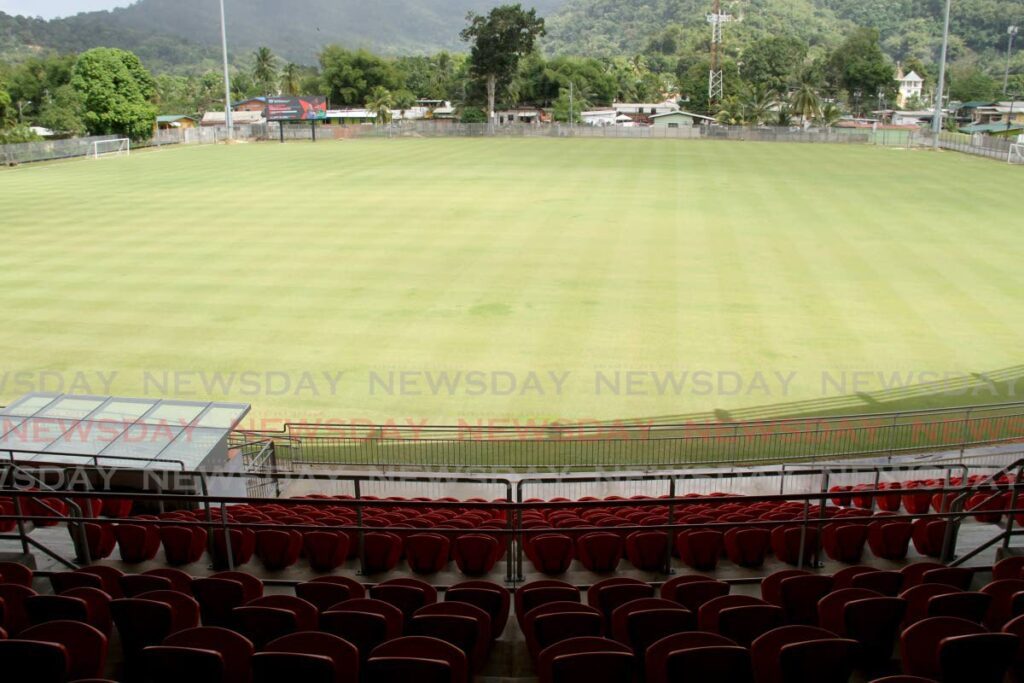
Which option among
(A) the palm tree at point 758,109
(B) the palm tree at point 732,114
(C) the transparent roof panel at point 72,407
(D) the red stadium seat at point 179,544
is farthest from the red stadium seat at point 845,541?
(A) the palm tree at point 758,109

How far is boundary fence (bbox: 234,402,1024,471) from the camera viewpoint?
15547 mm

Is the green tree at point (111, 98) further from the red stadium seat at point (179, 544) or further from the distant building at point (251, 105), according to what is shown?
the red stadium seat at point (179, 544)

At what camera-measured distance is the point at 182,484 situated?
11508mm

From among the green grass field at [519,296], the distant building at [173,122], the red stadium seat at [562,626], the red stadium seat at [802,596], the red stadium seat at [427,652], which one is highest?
the distant building at [173,122]

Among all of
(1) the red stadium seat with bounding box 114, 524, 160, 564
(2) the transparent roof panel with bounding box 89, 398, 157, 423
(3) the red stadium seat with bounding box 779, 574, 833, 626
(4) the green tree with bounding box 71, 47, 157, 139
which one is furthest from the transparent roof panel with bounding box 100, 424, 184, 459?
(4) the green tree with bounding box 71, 47, 157, 139

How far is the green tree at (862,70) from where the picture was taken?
465 feet

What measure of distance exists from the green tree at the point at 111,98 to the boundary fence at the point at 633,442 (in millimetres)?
78114

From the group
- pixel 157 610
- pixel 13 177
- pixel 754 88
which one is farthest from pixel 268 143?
pixel 157 610

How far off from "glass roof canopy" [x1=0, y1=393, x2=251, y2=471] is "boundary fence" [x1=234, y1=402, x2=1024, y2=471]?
1585mm

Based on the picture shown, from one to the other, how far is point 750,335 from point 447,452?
971cm

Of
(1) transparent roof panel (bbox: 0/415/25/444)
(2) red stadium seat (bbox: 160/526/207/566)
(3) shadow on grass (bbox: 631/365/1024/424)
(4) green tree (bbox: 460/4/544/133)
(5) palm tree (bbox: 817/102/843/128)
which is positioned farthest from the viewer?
(4) green tree (bbox: 460/4/544/133)

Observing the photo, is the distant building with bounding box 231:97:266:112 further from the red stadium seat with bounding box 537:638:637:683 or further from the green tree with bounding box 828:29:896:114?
the red stadium seat with bounding box 537:638:637:683

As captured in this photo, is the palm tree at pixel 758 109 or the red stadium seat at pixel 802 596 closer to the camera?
the red stadium seat at pixel 802 596

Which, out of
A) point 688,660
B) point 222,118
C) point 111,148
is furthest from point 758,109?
point 688,660
